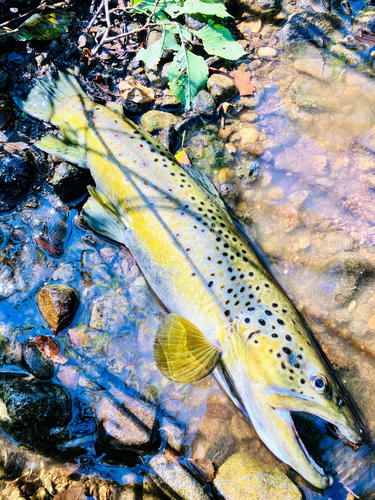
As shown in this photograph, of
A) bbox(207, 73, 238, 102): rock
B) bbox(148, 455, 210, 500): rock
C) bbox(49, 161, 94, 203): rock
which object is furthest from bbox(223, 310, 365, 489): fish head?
bbox(207, 73, 238, 102): rock

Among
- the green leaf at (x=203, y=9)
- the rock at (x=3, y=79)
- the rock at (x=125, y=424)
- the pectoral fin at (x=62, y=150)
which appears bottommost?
the rock at (x=125, y=424)

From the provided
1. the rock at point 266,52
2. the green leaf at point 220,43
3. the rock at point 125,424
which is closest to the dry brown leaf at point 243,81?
the green leaf at point 220,43

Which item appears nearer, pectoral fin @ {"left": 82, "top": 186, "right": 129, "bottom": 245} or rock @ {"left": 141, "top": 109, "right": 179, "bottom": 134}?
pectoral fin @ {"left": 82, "top": 186, "right": 129, "bottom": 245}

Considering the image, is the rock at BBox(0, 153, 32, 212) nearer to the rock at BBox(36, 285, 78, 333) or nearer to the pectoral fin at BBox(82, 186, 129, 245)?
the pectoral fin at BBox(82, 186, 129, 245)

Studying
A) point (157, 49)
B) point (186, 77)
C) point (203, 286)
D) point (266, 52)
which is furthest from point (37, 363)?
point (266, 52)

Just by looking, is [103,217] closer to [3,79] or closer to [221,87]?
[221,87]

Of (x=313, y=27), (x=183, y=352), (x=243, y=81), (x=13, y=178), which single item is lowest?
(x=183, y=352)

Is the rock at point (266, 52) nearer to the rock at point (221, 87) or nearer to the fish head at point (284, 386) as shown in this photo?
the rock at point (221, 87)
